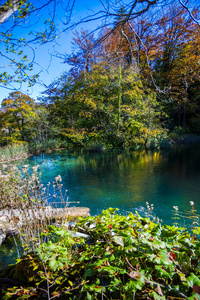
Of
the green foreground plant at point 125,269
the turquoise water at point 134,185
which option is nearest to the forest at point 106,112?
the turquoise water at point 134,185

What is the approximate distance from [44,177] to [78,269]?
5.17m

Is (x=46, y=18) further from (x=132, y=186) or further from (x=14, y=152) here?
(x=14, y=152)

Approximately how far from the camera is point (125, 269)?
108 cm

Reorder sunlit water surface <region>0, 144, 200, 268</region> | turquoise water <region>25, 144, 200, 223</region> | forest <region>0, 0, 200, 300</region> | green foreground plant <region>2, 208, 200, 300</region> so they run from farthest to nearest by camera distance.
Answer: turquoise water <region>25, 144, 200, 223</region>
sunlit water surface <region>0, 144, 200, 268</region>
forest <region>0, 0, 200, 300</region>
green foreground plant <region>2, 208, 200, 300</region>

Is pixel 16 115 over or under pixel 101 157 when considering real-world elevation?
over

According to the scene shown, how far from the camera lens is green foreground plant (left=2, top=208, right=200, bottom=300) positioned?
0.97 meters

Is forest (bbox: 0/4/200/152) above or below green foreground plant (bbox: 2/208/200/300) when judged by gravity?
above

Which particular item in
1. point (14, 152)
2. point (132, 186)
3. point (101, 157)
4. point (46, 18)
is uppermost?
Result: point (46, 18)

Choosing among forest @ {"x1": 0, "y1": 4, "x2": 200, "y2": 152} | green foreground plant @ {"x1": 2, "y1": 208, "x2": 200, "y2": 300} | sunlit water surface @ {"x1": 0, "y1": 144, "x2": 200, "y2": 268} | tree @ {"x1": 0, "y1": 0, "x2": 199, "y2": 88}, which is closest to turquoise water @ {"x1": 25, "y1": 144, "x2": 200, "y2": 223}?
sunlit water surface @ {"x1": 0, "y1": 144, "x2": 200, "y2": 268}

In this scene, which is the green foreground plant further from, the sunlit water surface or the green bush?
the green bush

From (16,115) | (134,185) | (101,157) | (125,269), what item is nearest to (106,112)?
(101,157)

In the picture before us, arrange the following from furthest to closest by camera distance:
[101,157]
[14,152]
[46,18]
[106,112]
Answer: [106,112] → [14,152] → [101,157] → [46,18]

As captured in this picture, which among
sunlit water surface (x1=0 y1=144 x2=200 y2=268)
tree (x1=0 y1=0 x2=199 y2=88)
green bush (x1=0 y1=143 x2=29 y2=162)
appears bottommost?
sunlit water surface (x1=0 y1=144 x2=200 y2=268)

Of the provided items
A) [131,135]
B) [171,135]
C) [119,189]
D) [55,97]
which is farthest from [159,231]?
[55,97]
